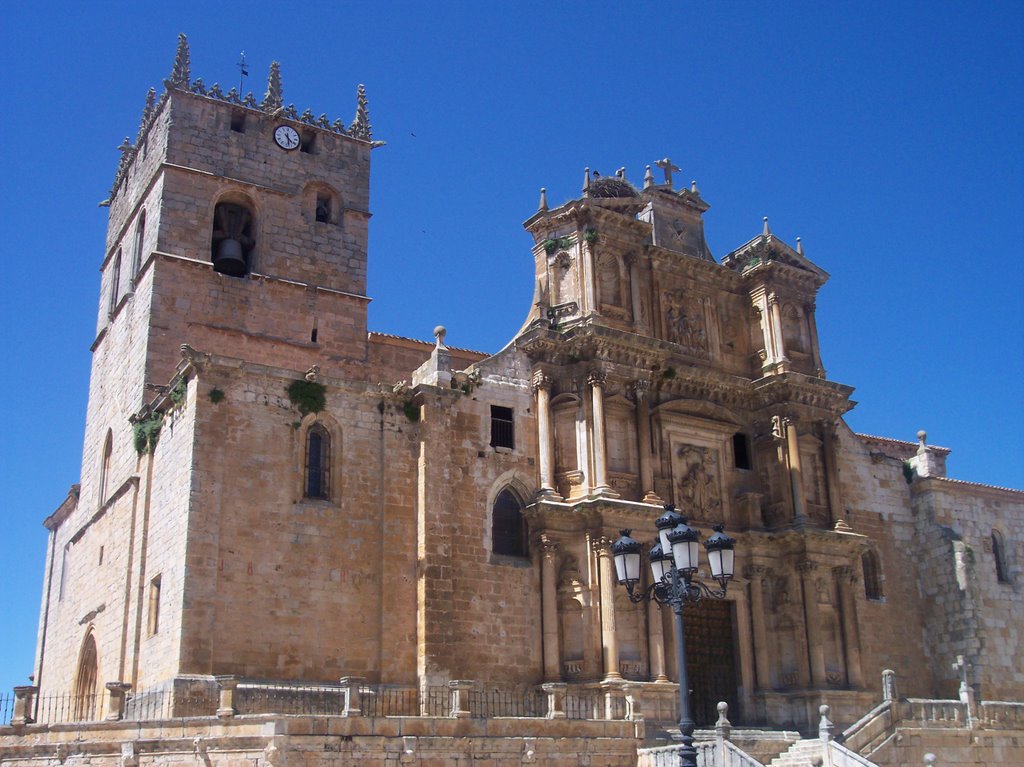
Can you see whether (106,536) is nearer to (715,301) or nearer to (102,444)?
(102,444)

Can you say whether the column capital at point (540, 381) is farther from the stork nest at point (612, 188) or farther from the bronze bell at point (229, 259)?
the bronze bell at point (229, 259)

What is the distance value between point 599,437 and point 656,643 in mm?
4591

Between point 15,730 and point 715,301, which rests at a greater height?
point 715,301

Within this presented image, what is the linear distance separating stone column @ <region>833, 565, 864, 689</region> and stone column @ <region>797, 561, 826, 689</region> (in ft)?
2.64

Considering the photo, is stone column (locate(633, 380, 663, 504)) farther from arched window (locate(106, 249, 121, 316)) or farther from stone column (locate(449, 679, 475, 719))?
arched window (locate(106, 249, 121, 316))

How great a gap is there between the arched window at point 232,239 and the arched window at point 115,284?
11.4ft

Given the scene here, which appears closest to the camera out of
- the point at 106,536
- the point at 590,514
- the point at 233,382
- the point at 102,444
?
the point at 233,382

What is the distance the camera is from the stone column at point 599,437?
2508 cm

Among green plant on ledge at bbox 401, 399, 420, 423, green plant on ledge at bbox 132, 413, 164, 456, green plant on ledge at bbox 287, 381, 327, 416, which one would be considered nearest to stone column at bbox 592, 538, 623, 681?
green plant on ledge at bbox 401, 399, 420, 423

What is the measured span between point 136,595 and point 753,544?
1424cm

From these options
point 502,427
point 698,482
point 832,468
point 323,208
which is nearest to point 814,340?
point 832,468

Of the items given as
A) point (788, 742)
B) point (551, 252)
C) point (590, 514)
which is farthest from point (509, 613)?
point (551, 252)

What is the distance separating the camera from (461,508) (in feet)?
79.4

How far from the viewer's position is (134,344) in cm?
2906
